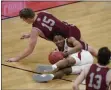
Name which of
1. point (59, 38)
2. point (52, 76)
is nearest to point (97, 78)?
point (52, 76)

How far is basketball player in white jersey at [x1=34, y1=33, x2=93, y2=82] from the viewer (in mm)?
4285

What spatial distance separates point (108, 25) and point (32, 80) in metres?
1.97

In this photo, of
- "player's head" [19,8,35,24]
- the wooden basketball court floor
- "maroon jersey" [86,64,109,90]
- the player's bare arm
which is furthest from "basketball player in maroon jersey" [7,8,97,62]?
"maroon jersey" [86,64,109,90]

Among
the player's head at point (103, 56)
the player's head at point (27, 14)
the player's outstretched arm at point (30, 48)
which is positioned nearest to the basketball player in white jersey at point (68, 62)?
the player's outstretched arm at point (30, 48)

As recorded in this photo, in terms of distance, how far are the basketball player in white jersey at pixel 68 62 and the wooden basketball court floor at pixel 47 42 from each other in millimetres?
71

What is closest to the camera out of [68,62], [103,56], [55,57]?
[103,56]

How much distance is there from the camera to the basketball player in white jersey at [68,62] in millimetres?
4285

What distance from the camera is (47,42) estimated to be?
17.7 ft

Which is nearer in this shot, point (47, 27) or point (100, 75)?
point (100, 75)

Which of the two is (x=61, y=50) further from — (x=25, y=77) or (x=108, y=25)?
(x=108, y=25)

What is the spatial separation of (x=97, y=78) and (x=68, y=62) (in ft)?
3.99

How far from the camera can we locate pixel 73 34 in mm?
4570

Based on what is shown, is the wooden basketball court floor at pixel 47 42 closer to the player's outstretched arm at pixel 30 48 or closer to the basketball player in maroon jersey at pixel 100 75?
the player's outstretched arm at pixel 30 48

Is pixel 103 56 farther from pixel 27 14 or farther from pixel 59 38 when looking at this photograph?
pixel 27 14
